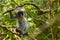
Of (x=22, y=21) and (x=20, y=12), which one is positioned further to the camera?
(x=22, y=21)

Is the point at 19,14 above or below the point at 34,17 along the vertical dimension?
above

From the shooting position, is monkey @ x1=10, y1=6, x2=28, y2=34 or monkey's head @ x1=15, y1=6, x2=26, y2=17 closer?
monkey's head @ x1=15, y1=6, x2=26, y2=17

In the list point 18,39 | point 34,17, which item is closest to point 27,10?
point 34,17

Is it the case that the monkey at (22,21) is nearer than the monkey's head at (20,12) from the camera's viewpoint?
No

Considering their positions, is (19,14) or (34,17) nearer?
(19,14)

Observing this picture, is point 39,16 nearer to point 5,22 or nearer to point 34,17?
point 34,17

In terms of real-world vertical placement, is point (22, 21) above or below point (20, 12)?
below

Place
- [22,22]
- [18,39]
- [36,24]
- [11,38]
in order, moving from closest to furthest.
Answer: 1. [11,38]
2. [18,39]
3. [22,22]
4. [36,24]

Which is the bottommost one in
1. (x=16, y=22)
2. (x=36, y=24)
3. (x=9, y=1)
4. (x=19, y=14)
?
(x=36, y=24)

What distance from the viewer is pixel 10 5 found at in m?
2.04

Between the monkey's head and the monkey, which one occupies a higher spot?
the monkey's head

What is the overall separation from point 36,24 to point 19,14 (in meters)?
0.58

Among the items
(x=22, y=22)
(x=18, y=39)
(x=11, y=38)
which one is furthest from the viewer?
(x=22, y=22)

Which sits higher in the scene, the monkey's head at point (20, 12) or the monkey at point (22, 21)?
the monkey's head at point (20, 12)
